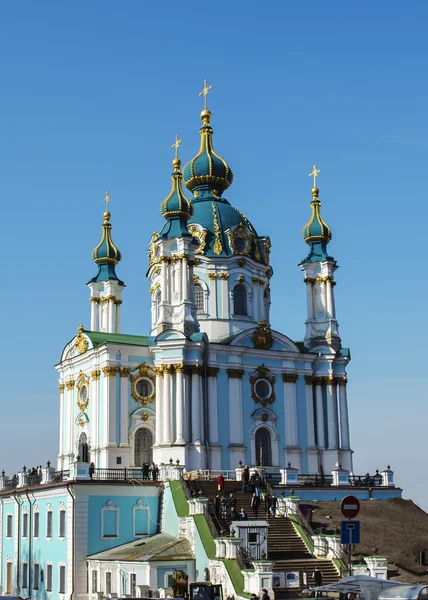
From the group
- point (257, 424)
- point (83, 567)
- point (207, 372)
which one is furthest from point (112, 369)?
point (83, 567)

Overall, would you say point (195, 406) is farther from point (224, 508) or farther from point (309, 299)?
point (224, 508)

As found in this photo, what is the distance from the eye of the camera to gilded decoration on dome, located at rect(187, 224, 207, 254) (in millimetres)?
49097

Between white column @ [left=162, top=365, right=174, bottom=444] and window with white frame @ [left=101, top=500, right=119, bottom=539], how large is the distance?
7434 mm

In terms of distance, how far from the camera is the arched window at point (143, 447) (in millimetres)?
44656

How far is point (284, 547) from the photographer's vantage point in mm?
32281

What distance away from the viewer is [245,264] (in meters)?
49.7

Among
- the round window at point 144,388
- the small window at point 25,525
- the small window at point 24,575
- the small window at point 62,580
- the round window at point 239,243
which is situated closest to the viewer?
the small window at point 62,580

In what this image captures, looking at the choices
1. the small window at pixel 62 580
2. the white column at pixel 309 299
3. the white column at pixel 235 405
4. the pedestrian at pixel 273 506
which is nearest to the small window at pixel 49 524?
the small window at pixel 62 580

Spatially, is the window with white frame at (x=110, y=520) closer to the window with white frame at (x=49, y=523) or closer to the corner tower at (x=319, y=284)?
the window with white frame at (x=49, y=523)

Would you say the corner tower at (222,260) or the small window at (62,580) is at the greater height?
the corner tower at (222,260)

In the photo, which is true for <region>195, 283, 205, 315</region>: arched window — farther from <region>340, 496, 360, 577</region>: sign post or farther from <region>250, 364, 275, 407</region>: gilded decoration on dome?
<region>340, 496, 360, 577</region>: sign post

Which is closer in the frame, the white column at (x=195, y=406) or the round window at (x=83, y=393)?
the white column at (x=195, y=406)

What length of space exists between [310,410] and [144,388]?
29.5 feet

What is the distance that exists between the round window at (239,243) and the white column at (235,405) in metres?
7.22
